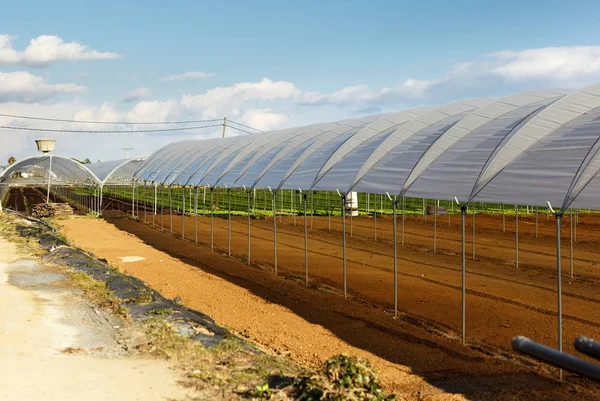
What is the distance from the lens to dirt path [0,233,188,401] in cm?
789

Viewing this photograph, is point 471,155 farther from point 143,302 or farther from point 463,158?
point 143,302

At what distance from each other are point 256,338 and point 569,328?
6166 millimetres

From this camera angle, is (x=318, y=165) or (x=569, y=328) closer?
(x=569, y=328)

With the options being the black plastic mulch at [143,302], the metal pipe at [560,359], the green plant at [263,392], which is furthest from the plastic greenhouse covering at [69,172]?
the metal pipe at [560,359]

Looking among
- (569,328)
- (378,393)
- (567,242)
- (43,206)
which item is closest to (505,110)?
(569,328)

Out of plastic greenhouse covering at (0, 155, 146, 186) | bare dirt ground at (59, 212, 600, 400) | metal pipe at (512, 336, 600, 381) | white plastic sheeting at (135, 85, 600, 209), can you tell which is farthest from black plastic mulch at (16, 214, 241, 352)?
plastic greenhouse covering at (0, 155, 146, 186)

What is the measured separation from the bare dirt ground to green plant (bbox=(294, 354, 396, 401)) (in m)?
1.52

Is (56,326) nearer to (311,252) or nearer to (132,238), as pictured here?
(311,252)

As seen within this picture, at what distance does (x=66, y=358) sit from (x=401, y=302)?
312 inches

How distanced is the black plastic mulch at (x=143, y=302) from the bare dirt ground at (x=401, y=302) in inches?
40.9

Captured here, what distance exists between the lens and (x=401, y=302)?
14.7 meters

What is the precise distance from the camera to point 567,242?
1125 inches

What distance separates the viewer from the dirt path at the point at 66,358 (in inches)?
311

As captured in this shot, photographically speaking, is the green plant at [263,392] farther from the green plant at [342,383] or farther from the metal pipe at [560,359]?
the metal pipe at [560,359]
